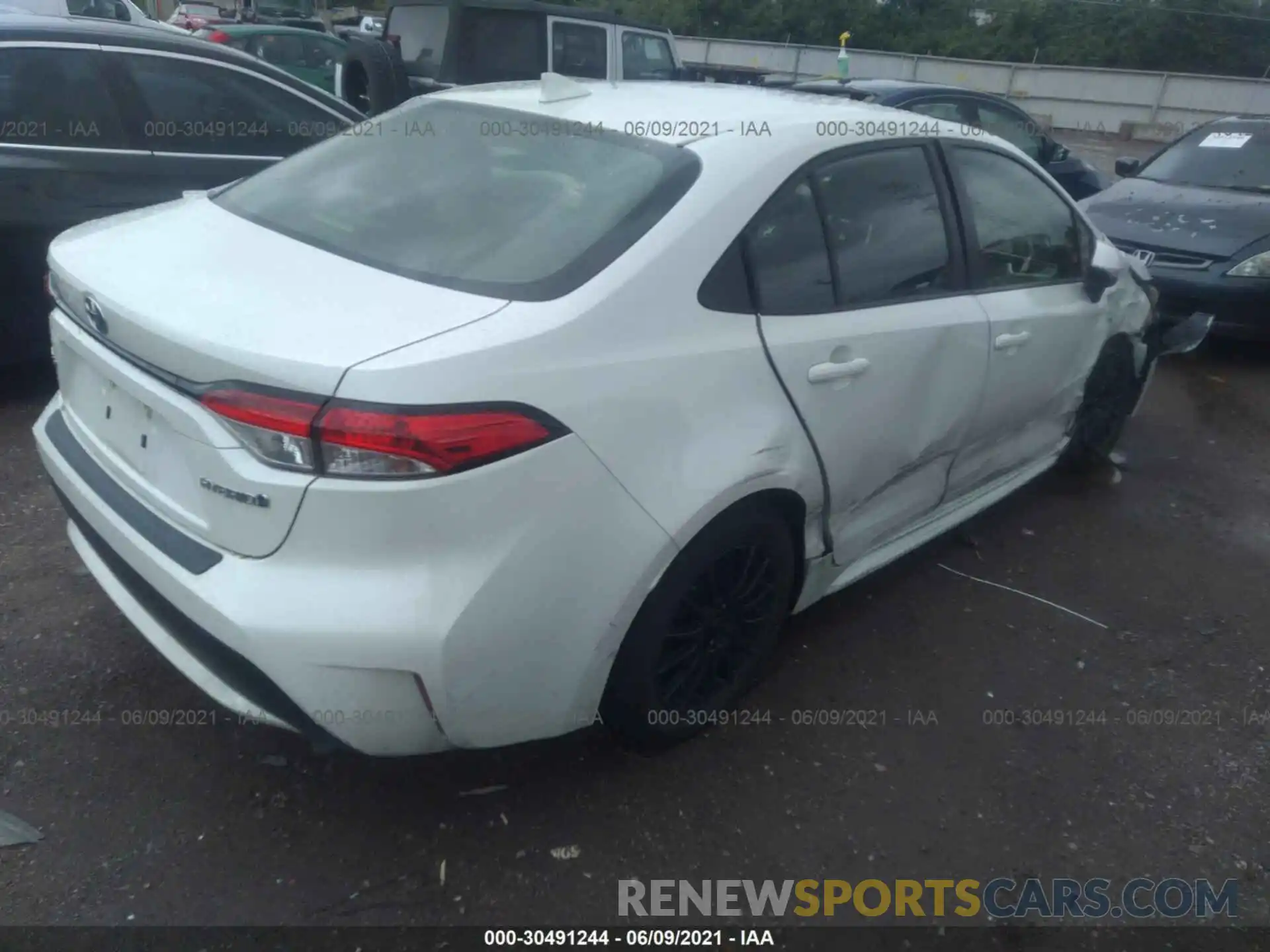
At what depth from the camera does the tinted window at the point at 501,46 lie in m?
9.35

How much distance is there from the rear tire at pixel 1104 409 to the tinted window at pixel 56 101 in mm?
4364

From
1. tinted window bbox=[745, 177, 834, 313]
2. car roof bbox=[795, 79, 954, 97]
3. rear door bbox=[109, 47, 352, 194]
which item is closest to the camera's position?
tinted window bbox=[745, 177, 834, 313]

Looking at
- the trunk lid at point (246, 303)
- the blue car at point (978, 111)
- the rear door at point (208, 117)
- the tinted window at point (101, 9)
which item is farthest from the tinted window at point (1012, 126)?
the tinted window at point (101, 9)

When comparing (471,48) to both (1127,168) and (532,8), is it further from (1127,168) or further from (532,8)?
(1127,168)

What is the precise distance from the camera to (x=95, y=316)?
2.36 metres

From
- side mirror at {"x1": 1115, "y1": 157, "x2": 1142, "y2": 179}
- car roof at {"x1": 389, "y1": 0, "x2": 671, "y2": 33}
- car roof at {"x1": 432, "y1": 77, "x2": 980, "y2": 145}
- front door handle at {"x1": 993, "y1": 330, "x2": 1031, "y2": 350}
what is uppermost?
car roof at {"x1": 432, "y1": 77, "x2": 980, "y2": 145}

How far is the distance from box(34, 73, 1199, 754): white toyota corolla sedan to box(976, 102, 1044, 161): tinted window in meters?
6.01

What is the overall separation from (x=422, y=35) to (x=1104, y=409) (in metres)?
7.54

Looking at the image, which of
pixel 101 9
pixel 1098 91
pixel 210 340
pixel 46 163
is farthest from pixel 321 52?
pixel 1098 91

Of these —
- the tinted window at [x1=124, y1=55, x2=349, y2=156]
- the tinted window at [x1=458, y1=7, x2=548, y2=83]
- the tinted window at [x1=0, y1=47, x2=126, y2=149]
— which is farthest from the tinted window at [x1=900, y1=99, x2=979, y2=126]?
the tinted window at [x1=0, y1=47, x2=126, y2=149]

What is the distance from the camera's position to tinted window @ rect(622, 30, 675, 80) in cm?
1078

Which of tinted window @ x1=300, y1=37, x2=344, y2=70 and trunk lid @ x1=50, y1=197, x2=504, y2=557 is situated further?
tinted window @ x1=300, y1=37, x2=344, y2=70

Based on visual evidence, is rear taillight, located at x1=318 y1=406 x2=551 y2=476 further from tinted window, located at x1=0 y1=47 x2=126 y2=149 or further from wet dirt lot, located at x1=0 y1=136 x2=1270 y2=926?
tinted window, located at x1=0 y1=47 x2=126 y2=149

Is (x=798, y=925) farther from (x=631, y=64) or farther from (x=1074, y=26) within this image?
(x=1074, y=26)
